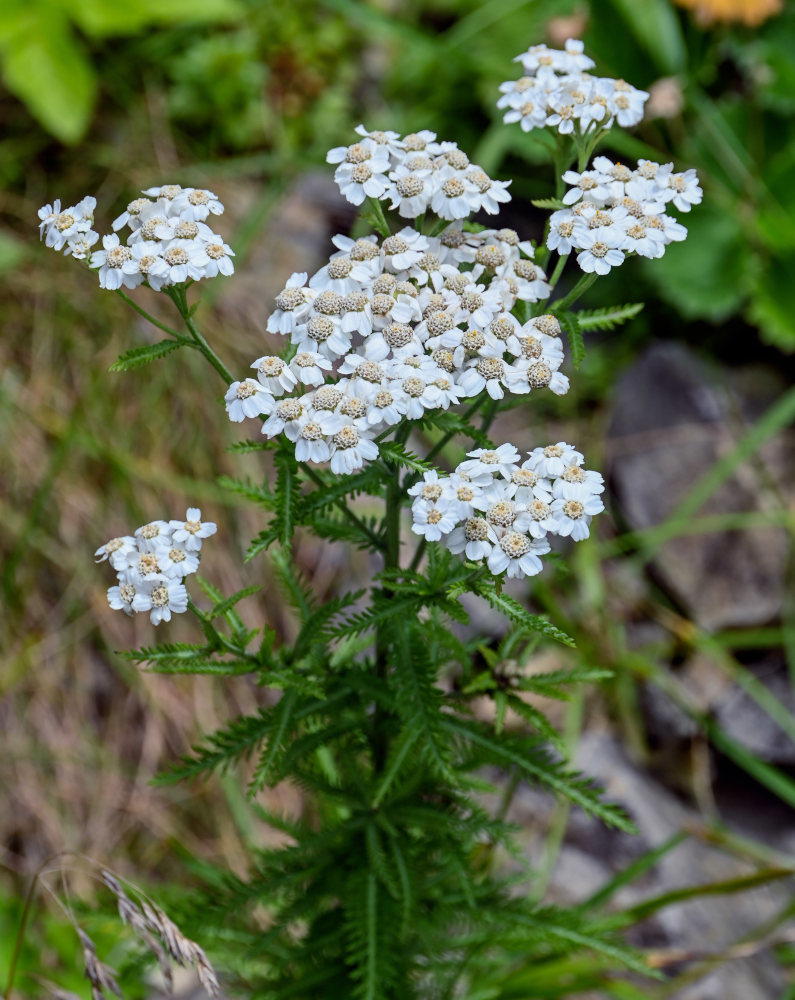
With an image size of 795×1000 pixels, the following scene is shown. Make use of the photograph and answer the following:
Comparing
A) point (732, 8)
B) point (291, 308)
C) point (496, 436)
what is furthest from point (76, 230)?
point (732, 8)

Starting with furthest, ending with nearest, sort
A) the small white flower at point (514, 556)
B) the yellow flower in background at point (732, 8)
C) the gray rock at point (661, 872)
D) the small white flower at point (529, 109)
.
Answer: the yellow flower in background at point (732, 8)
the gray rock at point (661, 872)
the small white flower at point (529, 109)
the small white flower at point (514, 556)

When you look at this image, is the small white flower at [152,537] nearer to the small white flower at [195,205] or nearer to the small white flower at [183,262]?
the small white flower at [183,262]

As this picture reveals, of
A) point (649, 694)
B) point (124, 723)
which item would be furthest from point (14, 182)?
point (649, 694)

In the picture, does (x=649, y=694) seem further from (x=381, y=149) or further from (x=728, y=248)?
(x=381, y=149)

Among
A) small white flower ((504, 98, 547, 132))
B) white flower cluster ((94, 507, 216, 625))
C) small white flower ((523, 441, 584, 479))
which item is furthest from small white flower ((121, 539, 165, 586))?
small white flower ((504, 98, 547, 132))

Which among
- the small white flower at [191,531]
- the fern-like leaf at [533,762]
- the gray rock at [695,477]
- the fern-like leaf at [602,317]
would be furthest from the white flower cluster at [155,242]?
the gray rock at [695,477]

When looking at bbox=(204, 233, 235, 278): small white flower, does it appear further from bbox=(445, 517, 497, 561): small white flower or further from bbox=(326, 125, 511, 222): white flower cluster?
bbox=(445, 517, 497, 561): small white flower

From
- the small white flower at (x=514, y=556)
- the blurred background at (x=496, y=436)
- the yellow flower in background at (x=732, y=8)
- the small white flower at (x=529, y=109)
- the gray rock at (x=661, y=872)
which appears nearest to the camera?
the small white flower at (x=514, y=556)
